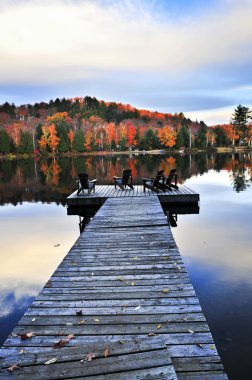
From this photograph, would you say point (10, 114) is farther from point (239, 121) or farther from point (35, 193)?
point (35, 193)

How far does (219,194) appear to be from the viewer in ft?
63.8

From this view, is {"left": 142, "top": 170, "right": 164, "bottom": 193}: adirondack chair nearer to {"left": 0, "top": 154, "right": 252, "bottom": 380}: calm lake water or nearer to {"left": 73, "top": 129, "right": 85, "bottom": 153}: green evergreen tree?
{"left": 0, "top": 154, "right": 252, "bottom": 380}: calm lake water

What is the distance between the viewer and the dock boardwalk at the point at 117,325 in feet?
9.15

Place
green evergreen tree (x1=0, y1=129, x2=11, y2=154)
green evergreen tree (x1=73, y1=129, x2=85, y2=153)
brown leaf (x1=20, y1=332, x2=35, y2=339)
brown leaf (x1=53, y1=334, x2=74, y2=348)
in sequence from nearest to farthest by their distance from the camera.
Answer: brown leaf (x1=53, y1=334, x2=74, y2=348) → brown leaf (x1=20, y1=332, x2=35, y2=339) → green evergreen tree (x1=0, y1=129, x2=11, y2=154) → green evergreen tree (x1=73, y1=129, x2=85, y2=153)

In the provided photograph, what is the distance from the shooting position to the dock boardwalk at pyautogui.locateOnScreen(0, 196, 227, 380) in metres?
2.79

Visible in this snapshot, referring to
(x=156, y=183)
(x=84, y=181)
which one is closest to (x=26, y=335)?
(x=84, y=181)

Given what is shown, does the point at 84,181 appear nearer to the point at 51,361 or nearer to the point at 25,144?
the point at 51,361

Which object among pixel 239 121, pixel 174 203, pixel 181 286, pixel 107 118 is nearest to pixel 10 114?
pixel 107 118

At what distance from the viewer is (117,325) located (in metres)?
3.51

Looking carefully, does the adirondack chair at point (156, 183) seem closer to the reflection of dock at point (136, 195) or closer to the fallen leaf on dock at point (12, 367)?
the reflection of dock at point (136, 195)

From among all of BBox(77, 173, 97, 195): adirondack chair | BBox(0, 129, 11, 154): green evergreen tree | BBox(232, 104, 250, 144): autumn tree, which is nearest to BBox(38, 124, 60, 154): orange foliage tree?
BBox(0, 129, 11, 154): green evergreen tree

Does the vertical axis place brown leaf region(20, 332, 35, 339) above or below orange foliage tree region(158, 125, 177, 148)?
below

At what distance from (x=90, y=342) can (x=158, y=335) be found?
2.31 ft

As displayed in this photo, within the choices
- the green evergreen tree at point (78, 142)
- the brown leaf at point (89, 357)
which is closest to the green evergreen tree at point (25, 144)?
the green evergreen tree at point (78, 142)
